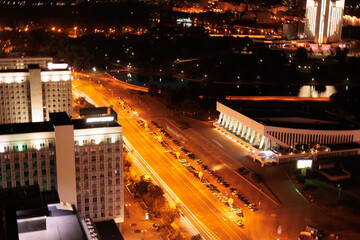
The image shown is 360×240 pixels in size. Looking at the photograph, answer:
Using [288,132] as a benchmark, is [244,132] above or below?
below

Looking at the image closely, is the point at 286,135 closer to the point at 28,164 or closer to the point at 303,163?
the point at 303,163

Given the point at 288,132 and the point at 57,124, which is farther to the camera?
the point at 288,132

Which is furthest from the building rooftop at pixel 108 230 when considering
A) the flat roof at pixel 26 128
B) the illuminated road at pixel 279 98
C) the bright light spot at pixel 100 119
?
the illuminated road at pixel 279 98

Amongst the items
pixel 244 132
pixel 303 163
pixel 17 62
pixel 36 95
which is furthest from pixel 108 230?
pixel 17 62

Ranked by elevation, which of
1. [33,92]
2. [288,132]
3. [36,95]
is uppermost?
[33,92]

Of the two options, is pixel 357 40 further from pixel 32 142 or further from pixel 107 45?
pixel 32 142

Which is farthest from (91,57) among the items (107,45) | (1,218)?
(1,218)
